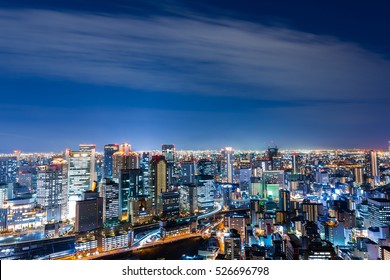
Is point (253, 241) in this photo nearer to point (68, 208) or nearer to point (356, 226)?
point (356, 226)

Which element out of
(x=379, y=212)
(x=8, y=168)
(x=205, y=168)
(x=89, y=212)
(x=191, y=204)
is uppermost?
(x=8, y=168)

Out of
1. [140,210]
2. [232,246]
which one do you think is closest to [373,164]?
[232,246]

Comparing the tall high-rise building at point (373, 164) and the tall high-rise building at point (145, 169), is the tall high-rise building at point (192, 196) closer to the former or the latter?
the tall high-rise building at point (145, 169)

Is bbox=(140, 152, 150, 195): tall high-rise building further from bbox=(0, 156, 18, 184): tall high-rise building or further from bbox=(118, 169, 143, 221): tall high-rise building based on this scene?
bbox=(0, 156, 18, 184): tall high-rise building

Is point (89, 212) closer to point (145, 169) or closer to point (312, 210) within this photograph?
point (145, 169)

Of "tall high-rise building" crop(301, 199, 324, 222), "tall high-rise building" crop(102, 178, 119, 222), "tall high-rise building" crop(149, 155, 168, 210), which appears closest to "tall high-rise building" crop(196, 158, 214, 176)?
"tall high-rise building" crop(149, 155, 168, 210)
